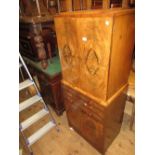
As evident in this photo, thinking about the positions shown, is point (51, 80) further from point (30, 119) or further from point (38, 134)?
point (38, 134)

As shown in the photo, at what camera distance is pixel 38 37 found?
6.33 ft

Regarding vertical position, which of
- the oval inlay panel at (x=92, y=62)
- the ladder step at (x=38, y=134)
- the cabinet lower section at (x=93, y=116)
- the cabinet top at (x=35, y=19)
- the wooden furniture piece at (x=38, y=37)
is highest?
the cabinet top at (x=35, y=19)

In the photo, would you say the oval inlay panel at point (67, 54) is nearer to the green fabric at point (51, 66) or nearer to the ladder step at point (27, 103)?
the green fabric at point (51, 66)

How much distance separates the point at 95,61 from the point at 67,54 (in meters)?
0.38

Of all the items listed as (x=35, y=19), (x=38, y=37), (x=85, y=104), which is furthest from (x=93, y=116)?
(x=35, y=19)

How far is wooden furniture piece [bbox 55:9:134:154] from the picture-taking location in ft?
3.18

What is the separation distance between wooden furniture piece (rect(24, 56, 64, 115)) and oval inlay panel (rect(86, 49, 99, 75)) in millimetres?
823

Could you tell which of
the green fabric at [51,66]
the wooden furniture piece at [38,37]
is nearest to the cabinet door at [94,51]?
the green fabric at [51,66]

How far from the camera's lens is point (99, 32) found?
97 centimetres

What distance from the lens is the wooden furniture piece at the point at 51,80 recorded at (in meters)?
1.95
